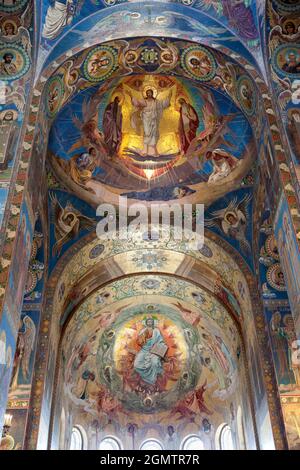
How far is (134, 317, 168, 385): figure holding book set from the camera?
20281 millimetres

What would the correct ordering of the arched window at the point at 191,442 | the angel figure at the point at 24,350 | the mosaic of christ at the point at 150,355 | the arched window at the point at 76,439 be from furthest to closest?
the mosaic of christ at the point at 150,355
the arched window at the point at 191,442
the arched window at the point at 76,439
the angel figure at the point at 24,350

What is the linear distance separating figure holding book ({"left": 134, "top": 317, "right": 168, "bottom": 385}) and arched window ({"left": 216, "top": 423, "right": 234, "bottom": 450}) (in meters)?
3.25

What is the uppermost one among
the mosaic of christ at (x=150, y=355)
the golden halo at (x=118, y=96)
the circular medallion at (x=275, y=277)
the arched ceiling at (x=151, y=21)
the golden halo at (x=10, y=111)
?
the golden halo at (x=118, y=96)

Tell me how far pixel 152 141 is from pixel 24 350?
660 centimetres

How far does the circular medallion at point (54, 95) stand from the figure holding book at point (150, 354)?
11478mm

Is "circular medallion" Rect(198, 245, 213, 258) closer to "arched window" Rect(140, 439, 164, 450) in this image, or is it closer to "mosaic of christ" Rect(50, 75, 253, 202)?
"mosaic of christ" Rect(50, 75, 253, 202)

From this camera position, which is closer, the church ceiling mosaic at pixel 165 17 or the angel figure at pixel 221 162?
the church ceiling mosaic at pixel 165 17

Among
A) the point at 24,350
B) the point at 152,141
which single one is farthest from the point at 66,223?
the point at 24,350

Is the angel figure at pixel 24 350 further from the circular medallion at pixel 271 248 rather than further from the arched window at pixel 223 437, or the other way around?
the arched window at pixel 223 437

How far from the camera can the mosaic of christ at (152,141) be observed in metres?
12.4

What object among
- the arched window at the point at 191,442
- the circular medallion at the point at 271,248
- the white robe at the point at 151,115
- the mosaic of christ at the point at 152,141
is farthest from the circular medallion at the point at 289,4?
the arched window at the point at 191,442

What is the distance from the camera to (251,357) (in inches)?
542
